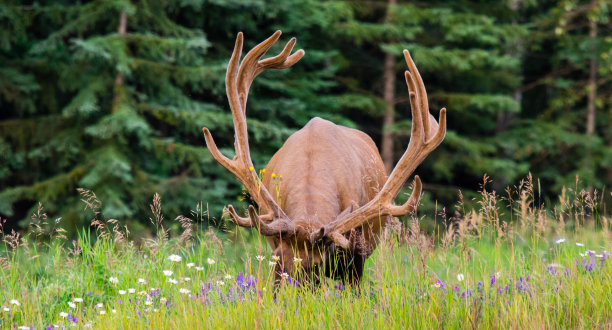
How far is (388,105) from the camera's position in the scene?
16.2 metres

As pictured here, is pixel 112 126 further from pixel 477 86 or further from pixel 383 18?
pixel 477 86

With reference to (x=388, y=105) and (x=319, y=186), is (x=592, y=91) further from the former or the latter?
(x=319, y=186)

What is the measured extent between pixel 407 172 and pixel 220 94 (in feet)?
29.1

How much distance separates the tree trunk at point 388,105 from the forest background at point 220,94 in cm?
4

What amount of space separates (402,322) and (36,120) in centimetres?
1130

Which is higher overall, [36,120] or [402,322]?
[402,322]

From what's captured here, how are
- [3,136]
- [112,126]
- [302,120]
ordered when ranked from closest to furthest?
[112,126] < [3,136] < [302,120]

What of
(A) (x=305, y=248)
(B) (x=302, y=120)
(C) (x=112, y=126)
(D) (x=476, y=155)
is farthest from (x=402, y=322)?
(D) (x=476, y=155)

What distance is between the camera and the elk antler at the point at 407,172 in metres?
4.67

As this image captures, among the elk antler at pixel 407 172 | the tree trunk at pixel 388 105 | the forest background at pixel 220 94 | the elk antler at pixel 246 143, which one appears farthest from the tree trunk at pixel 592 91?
the elk antler at pixel 246 143

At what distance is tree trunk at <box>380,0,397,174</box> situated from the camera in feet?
52.9

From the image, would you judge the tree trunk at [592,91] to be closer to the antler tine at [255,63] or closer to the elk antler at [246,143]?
the antler tine at [255,63]

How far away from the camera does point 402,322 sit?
138 inches

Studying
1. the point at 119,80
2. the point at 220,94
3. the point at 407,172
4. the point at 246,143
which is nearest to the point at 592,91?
the point at 220,94
